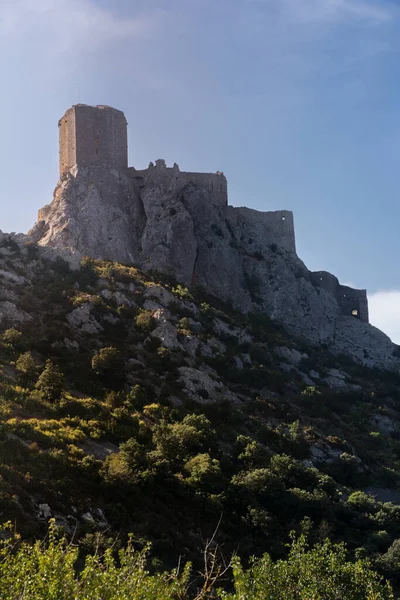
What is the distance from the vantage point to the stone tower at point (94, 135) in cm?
5359

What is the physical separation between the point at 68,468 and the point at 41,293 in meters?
19.4

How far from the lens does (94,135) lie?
178 feet

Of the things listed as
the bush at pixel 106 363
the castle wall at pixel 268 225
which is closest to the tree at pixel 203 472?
the bush at pixel 106 363

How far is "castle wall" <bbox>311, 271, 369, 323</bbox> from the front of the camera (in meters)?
65.4

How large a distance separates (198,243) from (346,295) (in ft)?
66.5

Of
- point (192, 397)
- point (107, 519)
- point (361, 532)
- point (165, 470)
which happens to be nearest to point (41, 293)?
point (192, 397)

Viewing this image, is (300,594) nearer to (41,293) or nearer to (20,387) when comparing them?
(20,387)

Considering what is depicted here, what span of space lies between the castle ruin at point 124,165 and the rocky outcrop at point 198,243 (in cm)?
22

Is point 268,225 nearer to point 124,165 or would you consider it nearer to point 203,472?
point 124,165

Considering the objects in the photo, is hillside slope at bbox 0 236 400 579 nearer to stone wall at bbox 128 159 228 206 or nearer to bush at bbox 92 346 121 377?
bush at bbox 92 346 121 377

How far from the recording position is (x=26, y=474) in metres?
22.0

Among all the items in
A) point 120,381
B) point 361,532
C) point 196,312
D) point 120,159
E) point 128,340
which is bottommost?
point 361,532

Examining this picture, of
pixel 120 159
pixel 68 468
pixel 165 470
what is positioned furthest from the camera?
pixel 120 159

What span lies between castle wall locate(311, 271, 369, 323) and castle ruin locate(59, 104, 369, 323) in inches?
4.4
